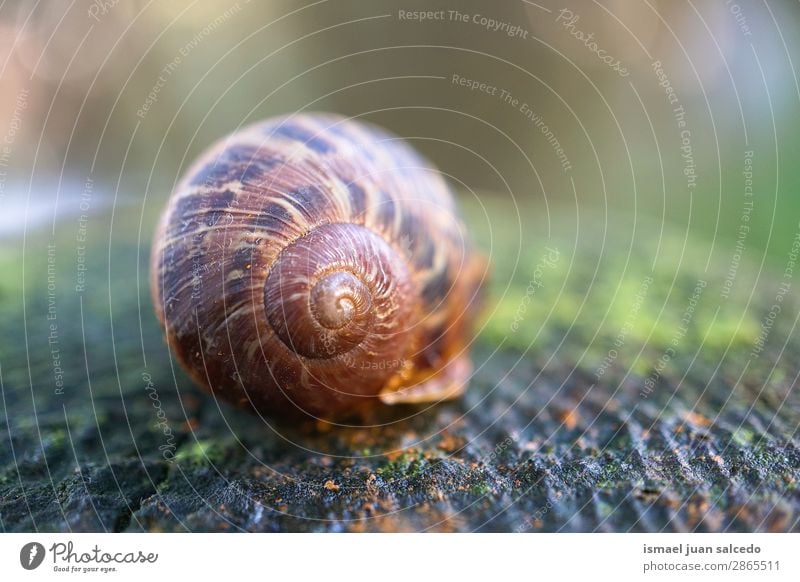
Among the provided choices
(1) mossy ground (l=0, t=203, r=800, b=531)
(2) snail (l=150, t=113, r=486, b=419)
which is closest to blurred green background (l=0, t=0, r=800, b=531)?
(1) mossy ground (l=0, t=203, r=800, b=531)

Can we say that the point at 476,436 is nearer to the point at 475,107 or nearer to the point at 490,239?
the point at 490,239

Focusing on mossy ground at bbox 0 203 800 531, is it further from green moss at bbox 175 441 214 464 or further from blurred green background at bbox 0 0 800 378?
blurred green background at bbox 0 0 800 378

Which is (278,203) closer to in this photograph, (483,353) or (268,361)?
(268,361)
